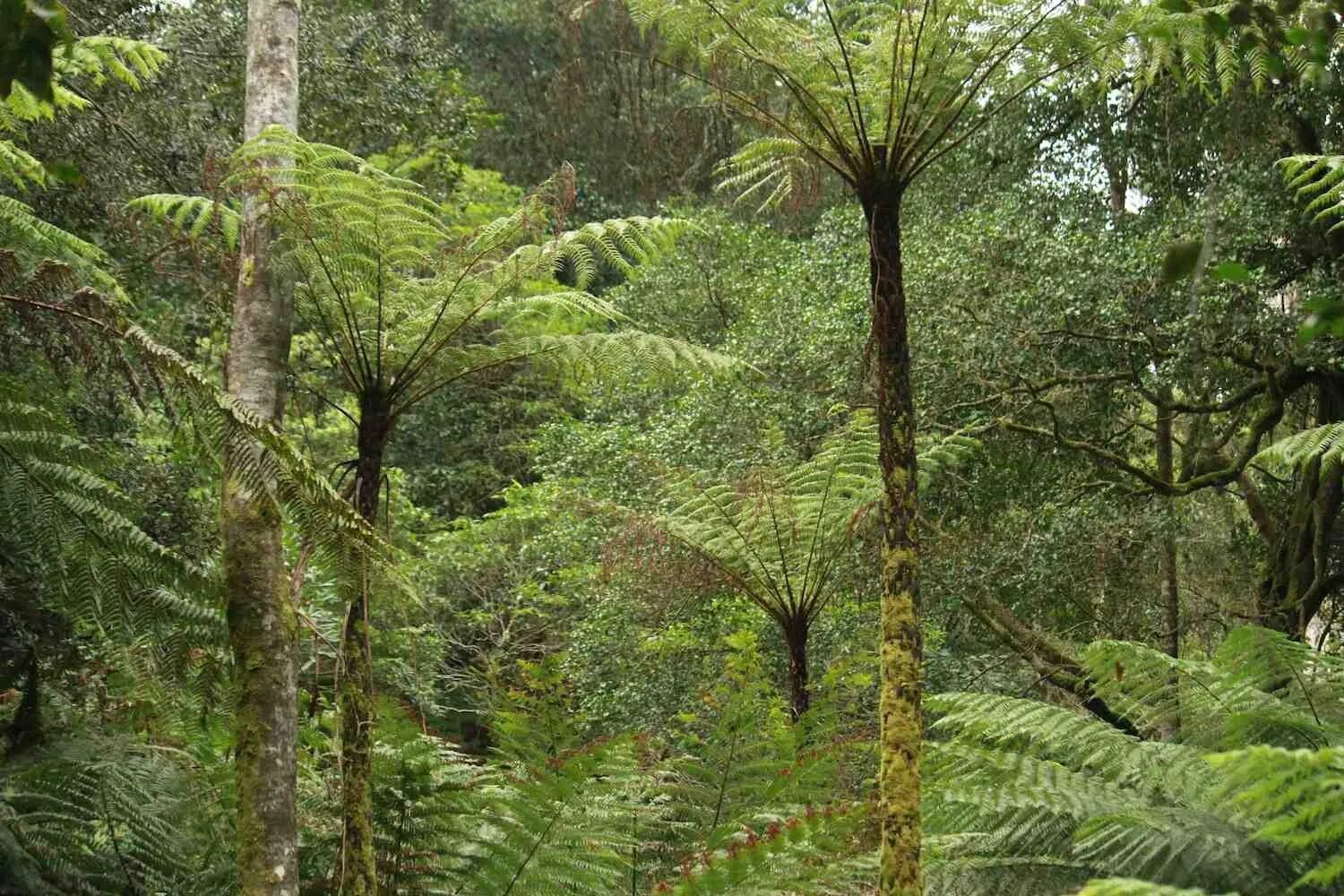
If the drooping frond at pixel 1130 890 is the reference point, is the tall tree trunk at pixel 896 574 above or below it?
above

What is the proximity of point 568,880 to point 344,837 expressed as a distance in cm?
59

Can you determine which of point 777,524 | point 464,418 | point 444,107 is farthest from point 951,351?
point 464,418

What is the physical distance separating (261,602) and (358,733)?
0.52 meters

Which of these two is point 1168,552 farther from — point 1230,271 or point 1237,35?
point 1230,271

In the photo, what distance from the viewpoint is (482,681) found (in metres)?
12.1

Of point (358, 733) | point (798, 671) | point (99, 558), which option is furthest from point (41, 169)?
point (798, 671)

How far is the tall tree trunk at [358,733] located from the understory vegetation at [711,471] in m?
0.02

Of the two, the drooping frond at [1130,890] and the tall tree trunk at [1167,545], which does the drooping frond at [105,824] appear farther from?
the tall tree trunk at [1167,545]

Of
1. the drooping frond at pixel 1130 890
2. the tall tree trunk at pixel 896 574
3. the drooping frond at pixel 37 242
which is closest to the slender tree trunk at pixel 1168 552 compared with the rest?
the tall tree trunk at pixel 896 574

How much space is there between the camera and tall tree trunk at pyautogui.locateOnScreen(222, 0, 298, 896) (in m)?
3.39

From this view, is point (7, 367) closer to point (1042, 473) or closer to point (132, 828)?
point (132, 828)

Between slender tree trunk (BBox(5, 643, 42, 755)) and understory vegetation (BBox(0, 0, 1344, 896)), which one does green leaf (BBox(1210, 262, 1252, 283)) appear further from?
slender tree trunk (BBox(5, 643, 42, 755))

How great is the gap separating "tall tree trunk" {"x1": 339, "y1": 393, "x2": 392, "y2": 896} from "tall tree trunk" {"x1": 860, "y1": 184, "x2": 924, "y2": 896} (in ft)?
4.17

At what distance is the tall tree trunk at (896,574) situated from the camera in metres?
2.84
